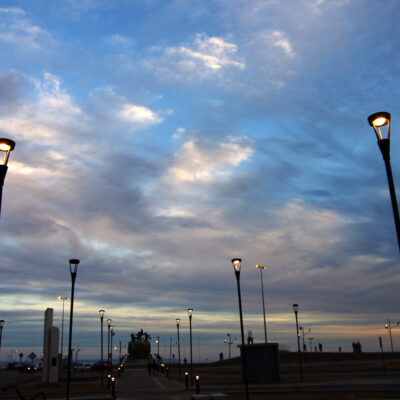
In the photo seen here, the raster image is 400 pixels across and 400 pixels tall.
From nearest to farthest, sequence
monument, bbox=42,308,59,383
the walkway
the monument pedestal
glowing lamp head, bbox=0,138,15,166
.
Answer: glowing lamp head, bbox=0,138,15,166, the walkway, the monument pedestal, monument, bbox=42,308,59,383

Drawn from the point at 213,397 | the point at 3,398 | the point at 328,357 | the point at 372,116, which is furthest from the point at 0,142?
the point at 328,357

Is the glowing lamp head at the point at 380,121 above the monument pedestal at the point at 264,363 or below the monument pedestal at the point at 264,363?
above

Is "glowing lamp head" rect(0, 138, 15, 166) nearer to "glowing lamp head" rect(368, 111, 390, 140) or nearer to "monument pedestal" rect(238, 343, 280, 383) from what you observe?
"glowing lamp head" rect(368, 111, 390, 140)

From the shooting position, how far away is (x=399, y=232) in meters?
9.04

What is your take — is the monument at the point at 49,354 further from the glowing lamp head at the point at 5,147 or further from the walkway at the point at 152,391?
the glowing lamp head at the point at 5,147

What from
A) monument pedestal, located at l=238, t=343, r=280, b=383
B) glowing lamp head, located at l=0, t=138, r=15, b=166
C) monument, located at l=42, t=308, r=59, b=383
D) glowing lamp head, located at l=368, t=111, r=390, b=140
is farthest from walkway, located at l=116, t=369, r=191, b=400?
glowing lamp head, located at l=368, t=111, r=390, b=140

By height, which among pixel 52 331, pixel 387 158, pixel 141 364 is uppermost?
pixel 387 158

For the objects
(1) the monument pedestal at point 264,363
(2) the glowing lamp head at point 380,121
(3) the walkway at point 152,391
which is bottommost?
(3) the walkway at point 152,391

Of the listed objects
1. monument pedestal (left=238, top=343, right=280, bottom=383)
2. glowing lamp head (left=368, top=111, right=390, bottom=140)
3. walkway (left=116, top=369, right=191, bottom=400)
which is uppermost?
glowing lamp head (left=368, top=111, right=390, bottom=140)

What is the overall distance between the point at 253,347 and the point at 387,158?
29046mm

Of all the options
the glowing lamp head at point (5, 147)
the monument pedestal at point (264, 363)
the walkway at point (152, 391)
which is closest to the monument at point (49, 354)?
the walkway at point (152, 391)

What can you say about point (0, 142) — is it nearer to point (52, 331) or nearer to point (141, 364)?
point (52, 331)

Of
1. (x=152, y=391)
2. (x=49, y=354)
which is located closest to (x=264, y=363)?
(x=152, y=391)

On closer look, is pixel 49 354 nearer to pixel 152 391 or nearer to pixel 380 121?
pixel 152 391
